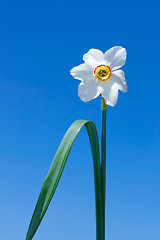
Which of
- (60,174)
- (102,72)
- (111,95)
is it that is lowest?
(60,174)

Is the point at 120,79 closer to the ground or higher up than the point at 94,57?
closer to the ground

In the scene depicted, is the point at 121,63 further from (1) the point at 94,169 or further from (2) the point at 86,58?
(1) the point at 94,169

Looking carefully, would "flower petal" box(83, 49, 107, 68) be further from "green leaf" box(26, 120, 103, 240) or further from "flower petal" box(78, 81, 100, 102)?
"green leaf" box(26, 120, 103, 240)

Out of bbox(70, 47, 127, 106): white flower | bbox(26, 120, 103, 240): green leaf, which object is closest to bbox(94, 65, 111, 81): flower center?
bbox(70, 47, 127, 106): white flower

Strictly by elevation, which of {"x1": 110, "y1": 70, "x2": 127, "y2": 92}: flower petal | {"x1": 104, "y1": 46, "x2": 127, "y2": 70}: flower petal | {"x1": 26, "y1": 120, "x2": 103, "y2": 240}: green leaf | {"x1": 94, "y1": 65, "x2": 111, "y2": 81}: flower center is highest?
{"x1": 104, "y1": 46, "x2": 127, "y2": 70}: flower petal

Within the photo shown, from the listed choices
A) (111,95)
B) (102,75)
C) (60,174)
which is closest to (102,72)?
(102,75)

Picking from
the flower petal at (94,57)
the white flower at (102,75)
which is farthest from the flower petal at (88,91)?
the flower petal at (94,57)

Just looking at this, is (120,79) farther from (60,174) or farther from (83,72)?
(60,174)
